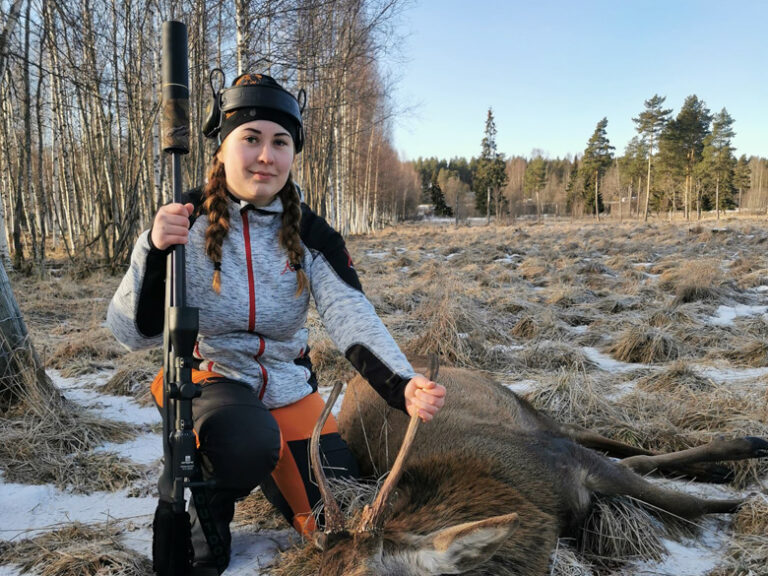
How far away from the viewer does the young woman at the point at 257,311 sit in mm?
2018

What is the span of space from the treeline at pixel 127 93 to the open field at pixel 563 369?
2637 millimetres

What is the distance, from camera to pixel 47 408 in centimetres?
317

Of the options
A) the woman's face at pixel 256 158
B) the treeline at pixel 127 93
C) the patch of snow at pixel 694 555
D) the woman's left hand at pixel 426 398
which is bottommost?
the patch of snow at pixel 694 555

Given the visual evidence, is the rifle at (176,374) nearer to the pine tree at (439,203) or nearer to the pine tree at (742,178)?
the pine tree at (742,178)

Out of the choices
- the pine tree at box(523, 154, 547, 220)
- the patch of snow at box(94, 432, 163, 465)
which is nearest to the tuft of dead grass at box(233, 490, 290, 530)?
the patch of snow at box(94, 432, 163, 465)

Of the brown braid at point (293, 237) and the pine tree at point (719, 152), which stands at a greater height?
the pine tree at point (719, 152)

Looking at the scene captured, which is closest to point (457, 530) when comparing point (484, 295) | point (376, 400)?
point (376, 400)

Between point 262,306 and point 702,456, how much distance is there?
2282 mm

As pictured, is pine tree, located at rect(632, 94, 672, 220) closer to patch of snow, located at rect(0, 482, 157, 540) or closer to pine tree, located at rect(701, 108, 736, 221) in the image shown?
pine tree, located at rect(701, 108, 736, 221)

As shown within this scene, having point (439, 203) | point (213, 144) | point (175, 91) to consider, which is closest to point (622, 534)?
point (175, 91)

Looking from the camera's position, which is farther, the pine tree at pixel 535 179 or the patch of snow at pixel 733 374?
the pine tree at pixel 535 179

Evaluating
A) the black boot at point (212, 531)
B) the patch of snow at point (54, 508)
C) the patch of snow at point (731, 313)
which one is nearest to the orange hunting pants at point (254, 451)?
the black boot at point (212, 531)

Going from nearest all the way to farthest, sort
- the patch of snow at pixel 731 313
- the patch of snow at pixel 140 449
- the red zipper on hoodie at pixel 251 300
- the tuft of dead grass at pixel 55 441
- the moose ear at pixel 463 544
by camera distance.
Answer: the moose ear at pixel 463 544, the red zipper on hoodie at pixel 251 300, the tuft of dead grass at pixel 55 441, the patch of snow at pixel 140 449, the patch of snow at pixel 731 313

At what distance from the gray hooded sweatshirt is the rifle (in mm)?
254
